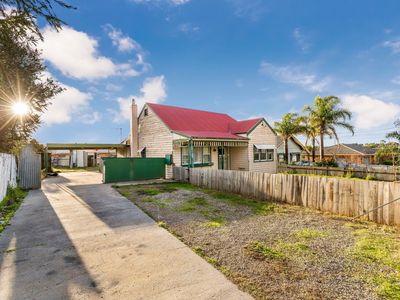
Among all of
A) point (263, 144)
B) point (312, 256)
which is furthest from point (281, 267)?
point (263, 144)

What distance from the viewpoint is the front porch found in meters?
15.9

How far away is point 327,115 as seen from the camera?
26.4 m

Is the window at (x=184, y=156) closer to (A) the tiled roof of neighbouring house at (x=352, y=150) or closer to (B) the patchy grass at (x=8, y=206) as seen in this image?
(B) the patchy grass at (x=8, y=206)

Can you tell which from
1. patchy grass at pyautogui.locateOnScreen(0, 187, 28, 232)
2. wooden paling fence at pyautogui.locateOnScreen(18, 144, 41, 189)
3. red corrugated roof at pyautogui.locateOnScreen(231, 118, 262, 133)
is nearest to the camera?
patchy grass at pyautogui.locateOnScreen(0, 187, 28, 232)

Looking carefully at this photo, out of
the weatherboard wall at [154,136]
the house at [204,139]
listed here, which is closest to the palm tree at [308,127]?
the house at [204,139]

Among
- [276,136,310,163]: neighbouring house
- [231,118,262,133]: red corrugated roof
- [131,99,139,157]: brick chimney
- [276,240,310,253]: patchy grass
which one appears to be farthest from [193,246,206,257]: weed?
[276,136,310,163]: neighbouring house

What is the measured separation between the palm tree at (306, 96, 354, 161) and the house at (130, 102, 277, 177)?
923 cm

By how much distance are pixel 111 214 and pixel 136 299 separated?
4881mm

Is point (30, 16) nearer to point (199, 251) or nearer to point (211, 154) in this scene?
point (199, 251)

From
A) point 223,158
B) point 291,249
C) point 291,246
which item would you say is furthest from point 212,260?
point 223,158

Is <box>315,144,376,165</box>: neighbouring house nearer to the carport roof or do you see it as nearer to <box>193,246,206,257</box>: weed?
the carport roof

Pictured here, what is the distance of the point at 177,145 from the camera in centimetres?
1642

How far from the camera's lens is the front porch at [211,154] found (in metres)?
15.9

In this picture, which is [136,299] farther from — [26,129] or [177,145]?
[177,145]
